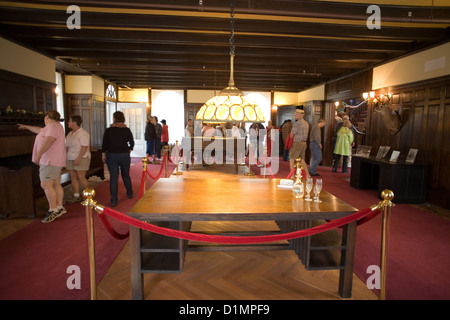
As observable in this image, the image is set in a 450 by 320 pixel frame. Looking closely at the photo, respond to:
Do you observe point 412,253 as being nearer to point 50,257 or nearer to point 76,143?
point 50,257

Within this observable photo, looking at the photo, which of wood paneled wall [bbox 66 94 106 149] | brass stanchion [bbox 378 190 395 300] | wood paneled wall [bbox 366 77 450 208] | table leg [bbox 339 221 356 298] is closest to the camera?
brass stanchion [bbox 378 190 395 300]

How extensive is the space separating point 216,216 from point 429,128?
17.4 ft

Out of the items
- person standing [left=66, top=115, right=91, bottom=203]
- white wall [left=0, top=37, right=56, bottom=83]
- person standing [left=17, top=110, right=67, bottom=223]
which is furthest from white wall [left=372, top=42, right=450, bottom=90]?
white wall [left=0, top=37, right=56, bottom=83]

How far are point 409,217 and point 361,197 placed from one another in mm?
1286

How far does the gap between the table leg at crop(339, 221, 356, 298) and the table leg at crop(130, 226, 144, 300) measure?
1.64 m

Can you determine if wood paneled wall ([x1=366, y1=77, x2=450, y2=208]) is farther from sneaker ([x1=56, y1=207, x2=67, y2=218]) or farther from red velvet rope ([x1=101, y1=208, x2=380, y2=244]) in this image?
sneaker ([x1=56, y1=207, x2=67, y2=218])

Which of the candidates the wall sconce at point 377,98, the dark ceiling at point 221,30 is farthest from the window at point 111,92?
the wall sconce at point 377,98

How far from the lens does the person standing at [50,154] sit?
382 cm

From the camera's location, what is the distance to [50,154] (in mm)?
3902

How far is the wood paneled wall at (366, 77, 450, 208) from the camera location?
5203 millimetres

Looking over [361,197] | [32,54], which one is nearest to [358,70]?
[361,197]

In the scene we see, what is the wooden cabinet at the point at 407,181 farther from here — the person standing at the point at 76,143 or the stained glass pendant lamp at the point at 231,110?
the person standing at the point at 76,143
